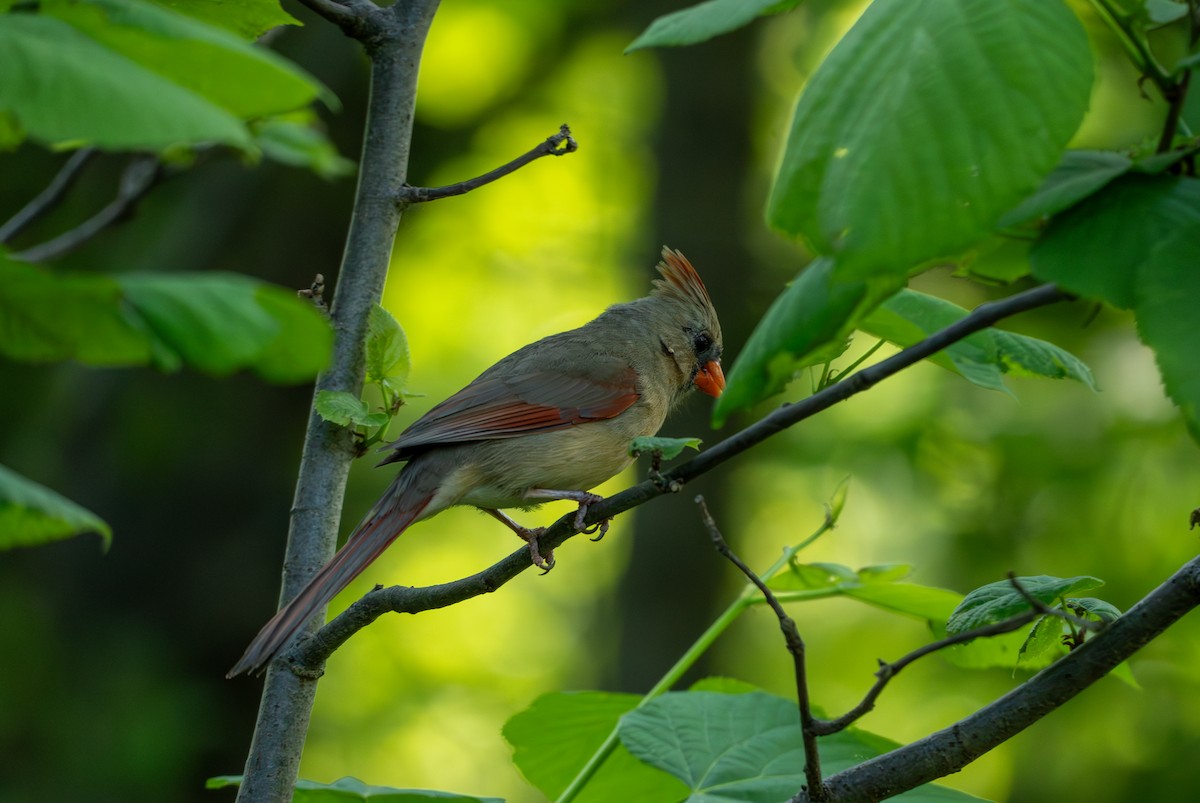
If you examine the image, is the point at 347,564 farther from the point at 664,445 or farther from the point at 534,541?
the point at 664,445

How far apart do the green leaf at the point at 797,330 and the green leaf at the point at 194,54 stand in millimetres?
479

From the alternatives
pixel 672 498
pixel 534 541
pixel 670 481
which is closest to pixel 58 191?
pixel 534 541

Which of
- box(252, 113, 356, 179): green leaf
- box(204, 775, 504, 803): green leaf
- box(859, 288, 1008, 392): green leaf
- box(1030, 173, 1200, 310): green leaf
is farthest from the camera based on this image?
box(252, 113, 356, 179): green leaf

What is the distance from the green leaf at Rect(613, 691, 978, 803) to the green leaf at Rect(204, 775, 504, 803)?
12.0 inches

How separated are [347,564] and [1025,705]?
5.51ft

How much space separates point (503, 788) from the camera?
12.3 metres

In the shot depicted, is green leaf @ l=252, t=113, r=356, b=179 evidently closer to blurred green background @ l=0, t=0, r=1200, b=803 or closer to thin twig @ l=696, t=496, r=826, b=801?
thin twig @ l=696, t=496, r=826, b=801

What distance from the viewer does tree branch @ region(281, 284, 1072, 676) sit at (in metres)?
1.32

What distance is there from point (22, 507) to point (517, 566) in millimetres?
1191

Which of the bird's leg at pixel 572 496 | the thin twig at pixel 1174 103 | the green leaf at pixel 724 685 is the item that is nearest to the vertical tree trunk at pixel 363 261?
the bird's leg at pixel 572 496

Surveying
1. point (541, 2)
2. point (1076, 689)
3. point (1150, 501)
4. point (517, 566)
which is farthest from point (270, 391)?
point (1076, 689)

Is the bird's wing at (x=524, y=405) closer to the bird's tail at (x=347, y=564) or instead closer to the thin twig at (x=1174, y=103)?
the bird's tail at (x=347, y=564)

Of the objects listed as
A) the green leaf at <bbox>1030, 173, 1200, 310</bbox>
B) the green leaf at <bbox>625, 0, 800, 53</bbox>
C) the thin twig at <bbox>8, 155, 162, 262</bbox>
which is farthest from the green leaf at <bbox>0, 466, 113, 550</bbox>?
the thin twig at <bbox>8, 155, 162, 262</bbox>

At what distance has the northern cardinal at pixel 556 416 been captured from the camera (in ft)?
12.0
